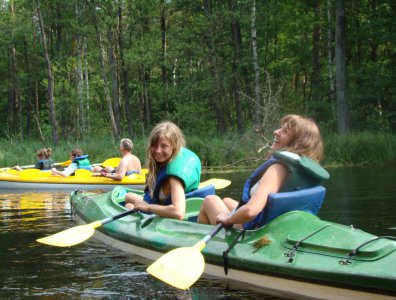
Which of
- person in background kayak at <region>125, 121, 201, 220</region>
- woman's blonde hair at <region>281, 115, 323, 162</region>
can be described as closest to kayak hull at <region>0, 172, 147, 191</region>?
person in background kayak at <region>125, 121, 201, 220</region>

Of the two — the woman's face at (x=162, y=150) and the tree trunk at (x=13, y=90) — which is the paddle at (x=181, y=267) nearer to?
the woman's face at (x=162, y=150)

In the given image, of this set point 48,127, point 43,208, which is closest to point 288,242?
point 43,208

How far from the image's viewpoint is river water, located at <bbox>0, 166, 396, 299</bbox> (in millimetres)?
3744

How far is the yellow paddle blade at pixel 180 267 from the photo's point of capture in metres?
3.33

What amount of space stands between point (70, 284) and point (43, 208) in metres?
4.49

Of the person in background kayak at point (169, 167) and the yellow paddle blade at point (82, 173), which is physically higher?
the person in background kayak at point (169, 167)

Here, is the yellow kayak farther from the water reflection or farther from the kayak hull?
the water reflection

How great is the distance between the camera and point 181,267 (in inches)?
135

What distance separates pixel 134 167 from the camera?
33.4 ft

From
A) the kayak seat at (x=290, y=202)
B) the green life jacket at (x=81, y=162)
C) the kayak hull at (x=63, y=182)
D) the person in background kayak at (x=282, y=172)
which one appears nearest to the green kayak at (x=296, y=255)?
the kayak seat at (x=290, y=202)

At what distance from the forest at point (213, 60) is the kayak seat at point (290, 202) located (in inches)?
476

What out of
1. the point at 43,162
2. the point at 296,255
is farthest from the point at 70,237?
the point at 43,162

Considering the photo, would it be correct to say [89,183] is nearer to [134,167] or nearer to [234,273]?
[134,167]

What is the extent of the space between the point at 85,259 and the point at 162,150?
3.84 ft
